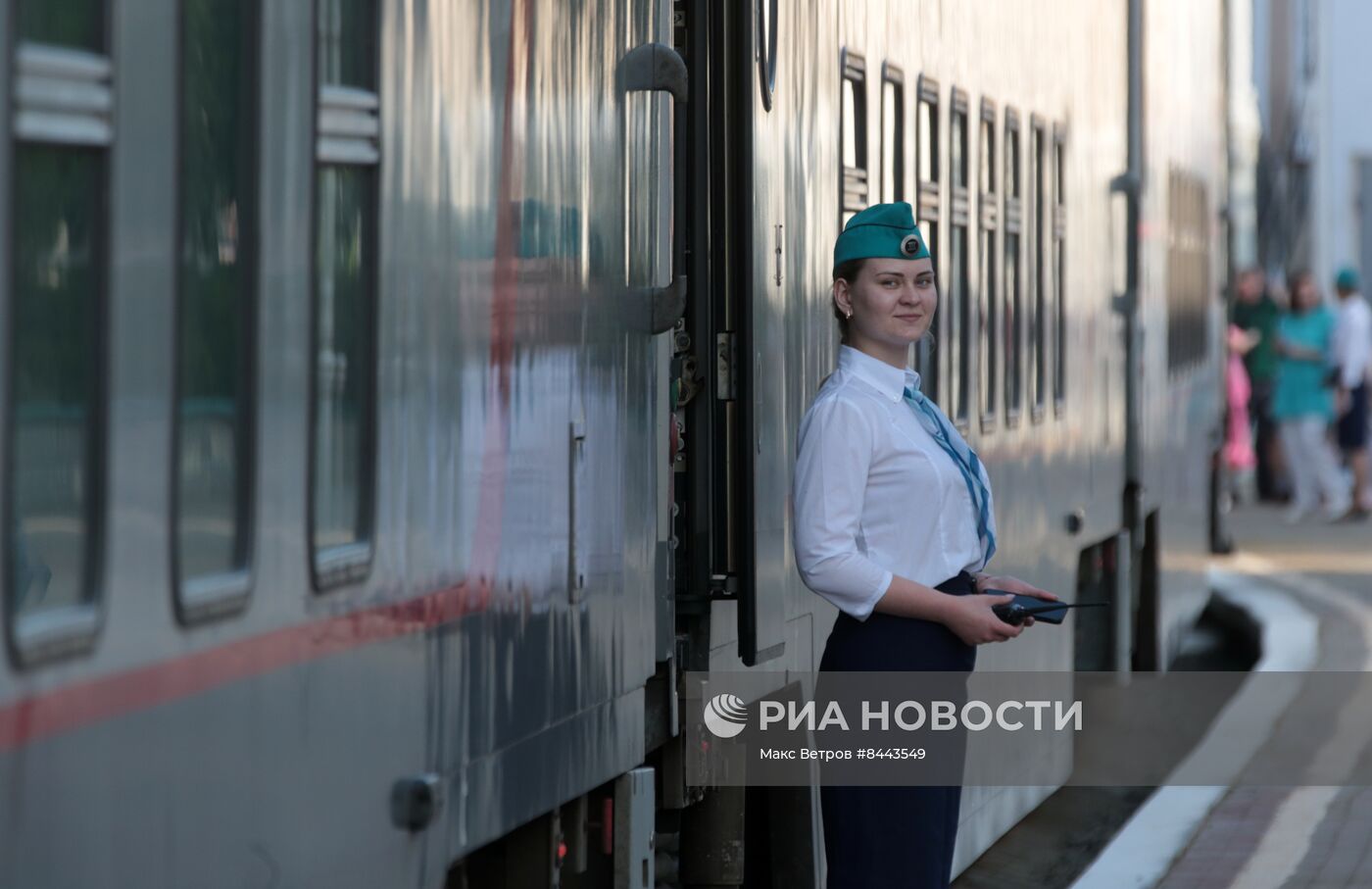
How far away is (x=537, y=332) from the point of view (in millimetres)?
4309

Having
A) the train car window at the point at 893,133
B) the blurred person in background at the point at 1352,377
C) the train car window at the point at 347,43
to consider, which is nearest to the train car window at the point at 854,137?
the train car window at the point at 893,133

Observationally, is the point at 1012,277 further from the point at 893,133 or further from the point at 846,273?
the point at 846,273

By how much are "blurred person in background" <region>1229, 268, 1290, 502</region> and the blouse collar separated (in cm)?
2182

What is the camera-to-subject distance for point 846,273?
4.87 metres

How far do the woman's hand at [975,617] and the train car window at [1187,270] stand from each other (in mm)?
9158

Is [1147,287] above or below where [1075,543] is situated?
above

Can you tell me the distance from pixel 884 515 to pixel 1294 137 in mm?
38096

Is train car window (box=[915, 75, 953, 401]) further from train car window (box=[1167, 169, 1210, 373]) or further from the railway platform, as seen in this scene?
train car window (box=[1167, 169, 1210, 373])

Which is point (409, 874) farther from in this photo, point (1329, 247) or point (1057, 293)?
point (1329, 247)

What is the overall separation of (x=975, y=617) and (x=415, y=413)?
1365 mm

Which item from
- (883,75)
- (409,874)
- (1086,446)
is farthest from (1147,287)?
(409,874)

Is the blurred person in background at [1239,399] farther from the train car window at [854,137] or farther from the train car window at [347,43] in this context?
the train car window at [347,43]

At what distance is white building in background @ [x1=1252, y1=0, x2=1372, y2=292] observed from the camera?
140 ft

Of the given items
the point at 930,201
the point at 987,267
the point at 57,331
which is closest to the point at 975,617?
the point at 57,331
